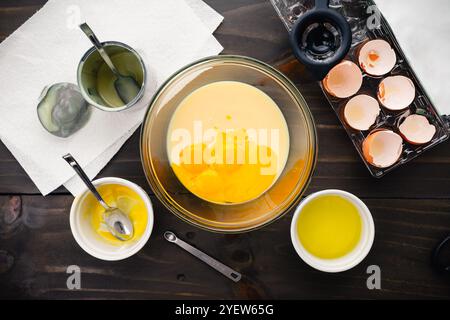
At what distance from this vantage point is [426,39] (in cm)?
78

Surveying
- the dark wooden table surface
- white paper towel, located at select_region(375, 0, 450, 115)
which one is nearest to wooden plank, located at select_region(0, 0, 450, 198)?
the dark wooden table surface

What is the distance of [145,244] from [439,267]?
1.69 ft

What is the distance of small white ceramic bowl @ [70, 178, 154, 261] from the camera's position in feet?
2.44

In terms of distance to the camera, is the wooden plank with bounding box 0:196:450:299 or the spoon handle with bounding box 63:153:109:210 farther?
the wooden plank with bounding box 0:196:450:299

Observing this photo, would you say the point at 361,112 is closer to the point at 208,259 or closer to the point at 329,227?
the point at 329,227

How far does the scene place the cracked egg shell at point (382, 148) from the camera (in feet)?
2.52

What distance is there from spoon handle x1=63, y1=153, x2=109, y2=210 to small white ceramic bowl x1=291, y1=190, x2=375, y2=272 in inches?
12.2

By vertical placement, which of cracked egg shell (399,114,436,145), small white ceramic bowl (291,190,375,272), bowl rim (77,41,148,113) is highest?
bowl rim (77,41,148,113)

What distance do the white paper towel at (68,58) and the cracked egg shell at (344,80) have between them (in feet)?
0.68

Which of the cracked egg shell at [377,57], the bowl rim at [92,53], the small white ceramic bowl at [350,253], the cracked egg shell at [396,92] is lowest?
the small white ceramic bowl at [350,253]

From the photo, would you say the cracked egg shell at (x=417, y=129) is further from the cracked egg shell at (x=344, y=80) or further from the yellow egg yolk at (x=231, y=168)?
the yellow egg yolk at (x=231, y=168)

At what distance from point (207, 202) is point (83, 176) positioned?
0.66ft

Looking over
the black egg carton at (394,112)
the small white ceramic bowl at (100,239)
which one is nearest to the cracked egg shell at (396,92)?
the black egg carton at (394,112)

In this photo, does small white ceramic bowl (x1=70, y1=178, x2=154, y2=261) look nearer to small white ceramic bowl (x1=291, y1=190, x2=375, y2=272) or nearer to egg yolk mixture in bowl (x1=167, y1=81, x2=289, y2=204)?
egg yolk mixture in bowl (x1=167, y1=81, x2=289, y2=204)
